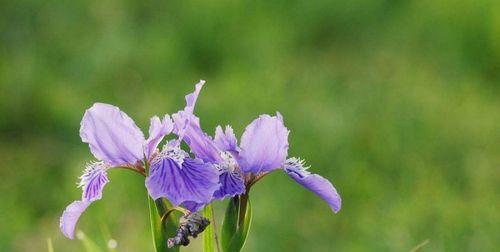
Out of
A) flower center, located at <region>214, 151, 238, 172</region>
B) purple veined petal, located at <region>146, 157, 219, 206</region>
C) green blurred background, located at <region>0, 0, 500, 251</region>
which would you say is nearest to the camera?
purple veined petal, located at <region>146, 157, 219, 206</region>

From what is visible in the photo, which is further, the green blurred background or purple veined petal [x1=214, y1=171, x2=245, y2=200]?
the green blurred background

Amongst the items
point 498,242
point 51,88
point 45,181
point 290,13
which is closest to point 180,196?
point 498,242

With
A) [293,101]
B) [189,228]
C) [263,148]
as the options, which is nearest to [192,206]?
[189,228]

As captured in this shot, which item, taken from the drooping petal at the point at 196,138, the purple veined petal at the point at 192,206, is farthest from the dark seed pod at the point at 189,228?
the drooping petal at the point at 196,138

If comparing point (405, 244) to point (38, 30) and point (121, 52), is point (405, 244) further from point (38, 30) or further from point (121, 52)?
point (38, 30)

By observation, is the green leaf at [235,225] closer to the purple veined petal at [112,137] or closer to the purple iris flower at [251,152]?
the purple iris flower at [251,152]

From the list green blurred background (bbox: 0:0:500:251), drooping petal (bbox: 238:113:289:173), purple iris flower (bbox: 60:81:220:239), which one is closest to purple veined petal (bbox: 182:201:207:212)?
purple iris flower (bbox: 60:81:220:239)

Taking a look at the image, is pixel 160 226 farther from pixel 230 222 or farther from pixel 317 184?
pixel 317 184

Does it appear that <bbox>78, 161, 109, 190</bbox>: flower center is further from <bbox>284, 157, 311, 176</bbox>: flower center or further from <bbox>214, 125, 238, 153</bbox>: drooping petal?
<bbox>284, 157, 311, 176</bbox>: flower center
